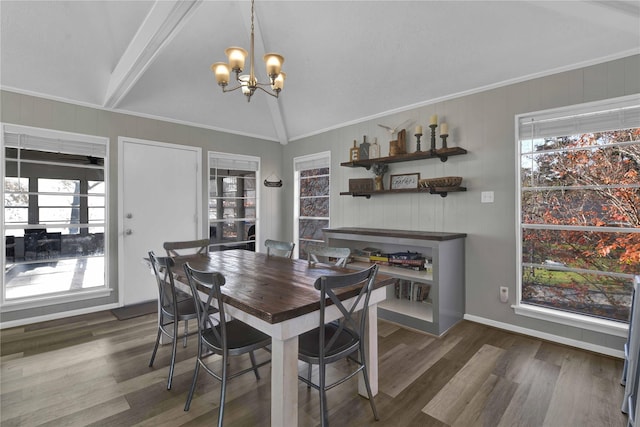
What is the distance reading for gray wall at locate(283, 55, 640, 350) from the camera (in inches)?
96.4

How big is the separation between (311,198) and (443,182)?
2332 millimetres

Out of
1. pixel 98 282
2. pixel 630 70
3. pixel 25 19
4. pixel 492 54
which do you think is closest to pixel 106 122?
pixel 25 19

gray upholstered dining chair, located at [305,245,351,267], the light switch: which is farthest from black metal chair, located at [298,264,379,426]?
the light switch

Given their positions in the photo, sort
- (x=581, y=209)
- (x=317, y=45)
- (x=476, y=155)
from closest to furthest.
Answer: (x=581, y=209), (x=476, y=155), (x=317, y=45)

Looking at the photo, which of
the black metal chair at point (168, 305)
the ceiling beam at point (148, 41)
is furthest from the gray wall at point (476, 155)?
the black metal chair at point (168, 305)

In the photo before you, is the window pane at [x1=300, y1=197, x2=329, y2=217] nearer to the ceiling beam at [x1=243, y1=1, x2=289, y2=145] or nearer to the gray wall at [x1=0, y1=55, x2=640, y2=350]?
the gray wall at [x1=0, y1=55, x2=640, y2=350]

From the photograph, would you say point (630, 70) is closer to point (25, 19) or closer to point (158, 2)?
point (158, 2)

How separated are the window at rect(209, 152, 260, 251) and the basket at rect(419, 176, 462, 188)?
112 inches

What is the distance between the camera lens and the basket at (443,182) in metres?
3.03

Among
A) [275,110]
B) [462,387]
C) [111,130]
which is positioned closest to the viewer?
[462,387]

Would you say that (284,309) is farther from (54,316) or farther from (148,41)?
(54,316)

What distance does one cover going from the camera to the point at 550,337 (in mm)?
2637

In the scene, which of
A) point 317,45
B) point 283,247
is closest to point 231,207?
point 283,247

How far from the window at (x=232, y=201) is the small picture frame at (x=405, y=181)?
239cm
